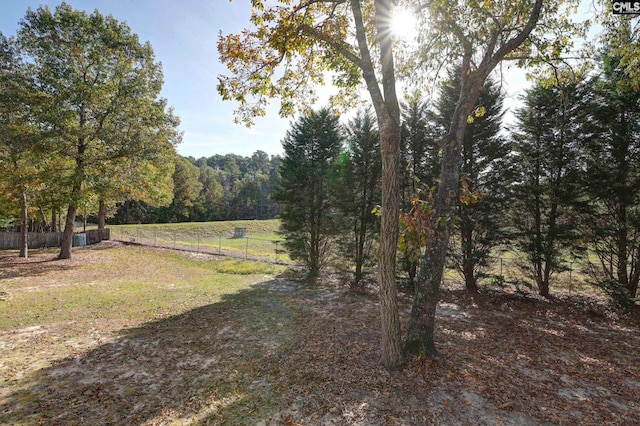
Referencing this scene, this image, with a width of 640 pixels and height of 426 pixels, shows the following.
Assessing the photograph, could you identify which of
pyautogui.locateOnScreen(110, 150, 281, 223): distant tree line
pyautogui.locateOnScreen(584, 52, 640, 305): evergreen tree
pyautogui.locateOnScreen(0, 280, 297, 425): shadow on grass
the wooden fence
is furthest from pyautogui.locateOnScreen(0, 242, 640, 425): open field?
pyautogui.locateOnScreen(110, 150, 281, 223): distant tree line

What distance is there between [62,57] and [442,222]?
60.0ft

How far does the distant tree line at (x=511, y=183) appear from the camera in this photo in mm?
8617

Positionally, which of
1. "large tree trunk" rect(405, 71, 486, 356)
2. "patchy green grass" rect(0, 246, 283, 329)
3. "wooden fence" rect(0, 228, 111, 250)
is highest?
"large tree trunk" rect(405, 71, 486, 356)

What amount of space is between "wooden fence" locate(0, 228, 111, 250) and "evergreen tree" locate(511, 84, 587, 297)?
2767 cm

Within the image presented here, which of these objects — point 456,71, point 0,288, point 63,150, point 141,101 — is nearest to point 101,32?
point 141,101

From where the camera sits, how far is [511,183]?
33.7 feet

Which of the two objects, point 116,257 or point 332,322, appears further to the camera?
point 116,257

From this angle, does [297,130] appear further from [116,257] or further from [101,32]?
[116,257]

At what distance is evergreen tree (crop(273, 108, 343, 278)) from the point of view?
13.2 m

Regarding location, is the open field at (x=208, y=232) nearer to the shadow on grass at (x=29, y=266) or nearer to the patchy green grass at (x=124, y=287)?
the patchy green grass at (x=124, y=287)

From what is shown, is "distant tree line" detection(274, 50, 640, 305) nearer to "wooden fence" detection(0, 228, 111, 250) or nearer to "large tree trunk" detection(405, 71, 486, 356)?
"large tree trunk" detection(405, 71, 486, 356)

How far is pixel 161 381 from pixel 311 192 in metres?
9.60

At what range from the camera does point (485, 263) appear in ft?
34.5

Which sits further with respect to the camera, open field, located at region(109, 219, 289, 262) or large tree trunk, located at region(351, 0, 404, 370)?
open field, located at region(109, 219, 289, 262)
